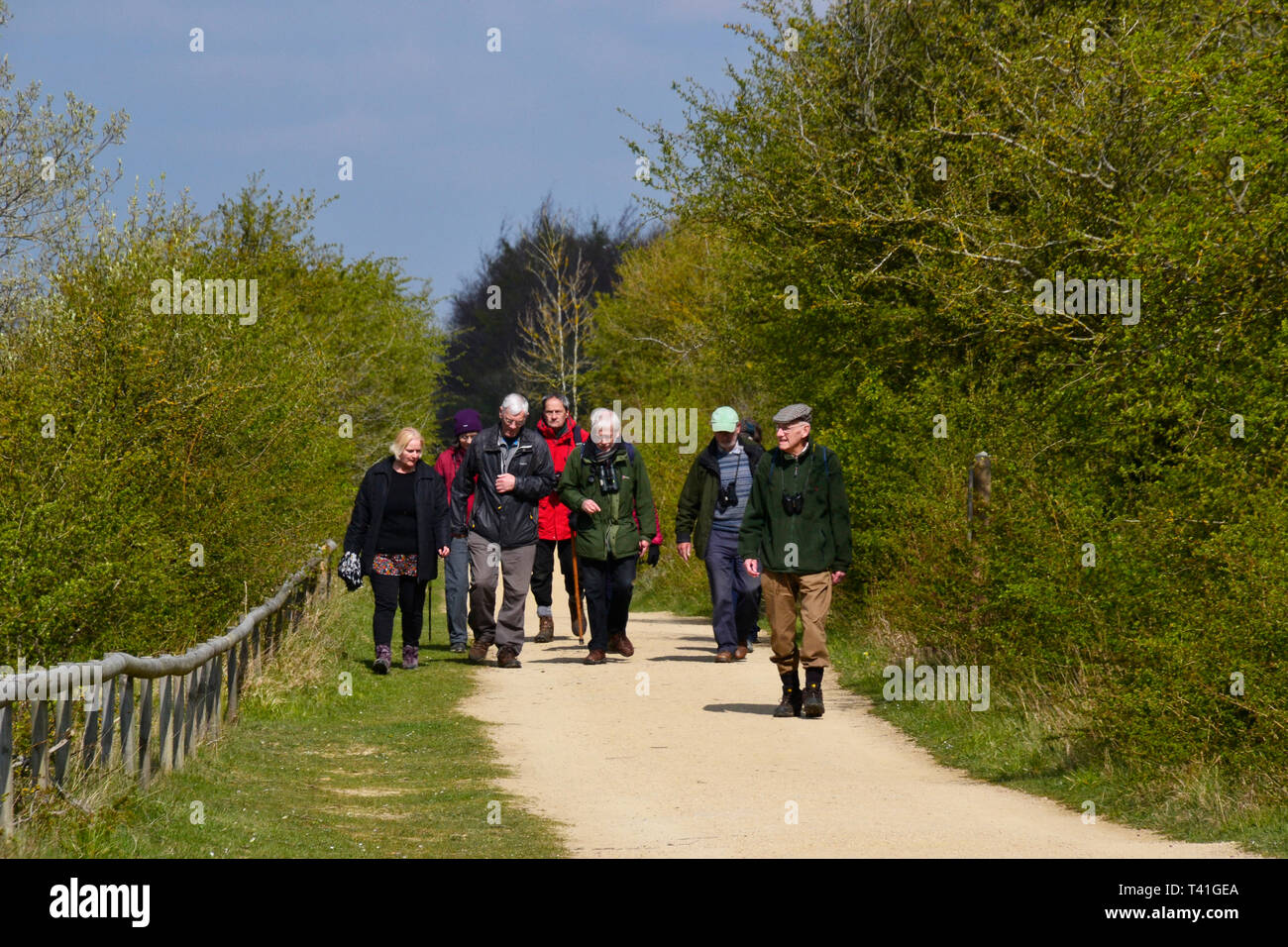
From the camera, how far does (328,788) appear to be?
988cm

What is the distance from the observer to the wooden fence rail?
23.0 feet

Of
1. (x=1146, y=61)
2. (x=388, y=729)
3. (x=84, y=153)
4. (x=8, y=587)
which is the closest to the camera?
(x=8, y=587)

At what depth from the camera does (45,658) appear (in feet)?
31.0

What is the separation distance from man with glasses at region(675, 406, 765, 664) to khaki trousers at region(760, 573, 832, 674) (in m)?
3.01

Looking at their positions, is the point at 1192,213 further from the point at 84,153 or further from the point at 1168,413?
the point at 84,153

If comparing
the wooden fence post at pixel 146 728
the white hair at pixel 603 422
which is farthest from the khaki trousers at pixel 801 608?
the wooden fence post at pixel 146 728

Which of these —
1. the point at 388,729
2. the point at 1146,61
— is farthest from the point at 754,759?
the point at 1146,61

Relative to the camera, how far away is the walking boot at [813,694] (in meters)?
12.4

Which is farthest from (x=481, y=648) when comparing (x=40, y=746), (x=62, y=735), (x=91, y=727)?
(x=40, y=746)

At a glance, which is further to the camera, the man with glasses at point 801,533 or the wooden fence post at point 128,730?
the man with glasses at point 801,533

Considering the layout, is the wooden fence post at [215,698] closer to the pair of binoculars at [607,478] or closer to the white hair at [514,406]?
the white hair at [514,406]

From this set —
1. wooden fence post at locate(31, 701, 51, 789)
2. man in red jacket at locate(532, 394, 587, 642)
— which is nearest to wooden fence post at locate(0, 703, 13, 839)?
wooden fence post at locate(31, 701, 51, 789)
